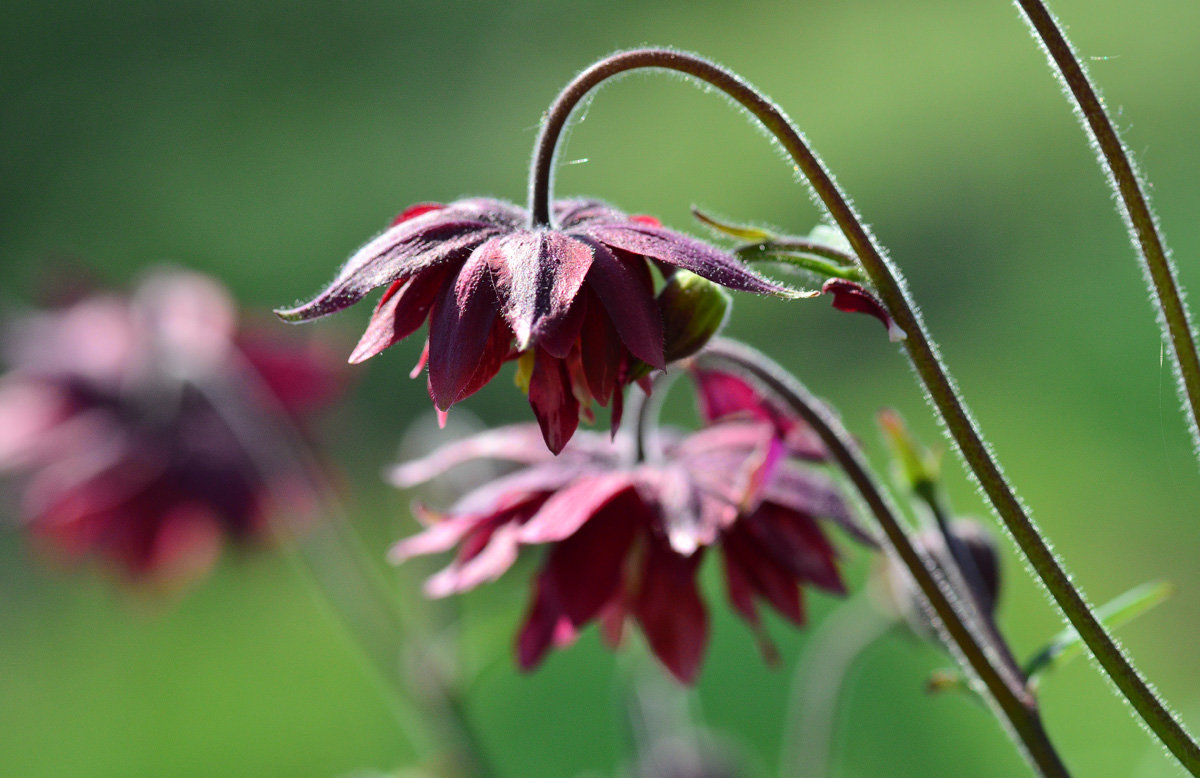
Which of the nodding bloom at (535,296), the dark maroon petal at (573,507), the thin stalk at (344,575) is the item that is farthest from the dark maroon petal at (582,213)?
the thin stalk at (344,575)

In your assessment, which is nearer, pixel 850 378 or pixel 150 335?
pixel 150 335

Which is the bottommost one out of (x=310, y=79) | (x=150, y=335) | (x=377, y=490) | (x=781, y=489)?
(x=377, y=490)

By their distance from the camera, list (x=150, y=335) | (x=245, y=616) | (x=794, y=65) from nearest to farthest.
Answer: (x=150, y=335), (x=245, y=616), (x=794, y=65)

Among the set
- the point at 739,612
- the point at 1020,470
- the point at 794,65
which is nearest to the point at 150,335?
the point at 739,612

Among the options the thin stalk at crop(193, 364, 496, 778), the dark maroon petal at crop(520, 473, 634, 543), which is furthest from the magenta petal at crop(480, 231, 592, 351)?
the thin stalk at crop(193, 364, 496, 778)

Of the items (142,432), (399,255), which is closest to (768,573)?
(399,255)

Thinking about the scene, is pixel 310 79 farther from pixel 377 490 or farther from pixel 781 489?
pixel 781 489
